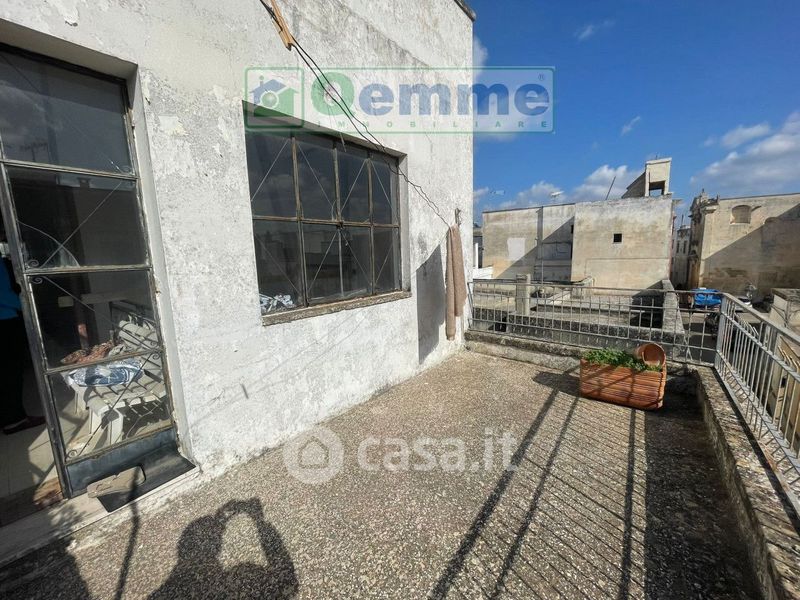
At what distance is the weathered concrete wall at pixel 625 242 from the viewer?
65.8ft

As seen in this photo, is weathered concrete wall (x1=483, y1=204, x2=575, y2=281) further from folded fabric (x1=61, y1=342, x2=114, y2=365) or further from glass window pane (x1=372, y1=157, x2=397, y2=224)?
folded fabric (x1=61, y1=342, x2=114, y2=365)

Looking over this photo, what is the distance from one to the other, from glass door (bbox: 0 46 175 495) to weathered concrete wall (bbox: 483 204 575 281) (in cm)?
2683

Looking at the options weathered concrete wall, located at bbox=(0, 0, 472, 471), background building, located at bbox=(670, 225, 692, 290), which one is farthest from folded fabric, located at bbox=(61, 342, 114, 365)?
background building, located at bbox=(670, 225, 692, 290)

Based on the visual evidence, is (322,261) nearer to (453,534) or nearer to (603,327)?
(453,534)

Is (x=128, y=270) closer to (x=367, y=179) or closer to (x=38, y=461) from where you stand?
(x=38, y=461)

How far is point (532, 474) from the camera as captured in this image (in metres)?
2.73

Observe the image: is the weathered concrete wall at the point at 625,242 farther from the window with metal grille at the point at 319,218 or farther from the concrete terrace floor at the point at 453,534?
the concrete terrace floor at the point at 453,534

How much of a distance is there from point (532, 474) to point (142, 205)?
153 inches

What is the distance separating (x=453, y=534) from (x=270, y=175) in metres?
3.52

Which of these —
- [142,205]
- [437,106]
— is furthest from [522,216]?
[142,205]

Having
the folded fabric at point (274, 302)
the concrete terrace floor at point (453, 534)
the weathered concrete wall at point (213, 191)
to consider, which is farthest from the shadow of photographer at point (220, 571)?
the folded fabric at point (274, 302)

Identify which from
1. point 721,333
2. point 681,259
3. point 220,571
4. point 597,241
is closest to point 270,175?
point 220,571

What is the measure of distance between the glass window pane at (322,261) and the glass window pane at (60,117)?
1.65 m

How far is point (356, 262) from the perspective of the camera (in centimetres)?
426
